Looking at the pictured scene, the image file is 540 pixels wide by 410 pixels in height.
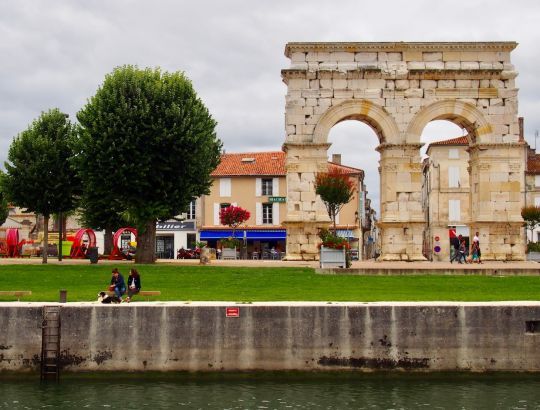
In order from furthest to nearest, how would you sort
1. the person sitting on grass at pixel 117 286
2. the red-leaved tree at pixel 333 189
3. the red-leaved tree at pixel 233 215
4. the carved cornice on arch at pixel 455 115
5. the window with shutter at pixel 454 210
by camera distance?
the window with shutter at pixel 454 210
the red-leaved tree at pixel 233 215
the carved cornice on arch at pixel 455 115
the red-leaved tree at pixel 333 189
the person sitting on grass at pixel 117 286

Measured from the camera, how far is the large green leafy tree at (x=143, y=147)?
38.4m

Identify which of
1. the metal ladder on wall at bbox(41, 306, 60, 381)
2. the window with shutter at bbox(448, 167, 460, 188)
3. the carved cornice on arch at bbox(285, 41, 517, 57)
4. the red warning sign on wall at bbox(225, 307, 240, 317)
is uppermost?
the carved cornice on arch at bbox(285, 41, 517, 57)

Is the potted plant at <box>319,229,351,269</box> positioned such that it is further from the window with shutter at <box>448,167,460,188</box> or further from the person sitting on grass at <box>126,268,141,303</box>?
the window with shutter at <box>448,167,460,188</box>

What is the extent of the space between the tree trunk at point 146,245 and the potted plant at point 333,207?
7.97 m

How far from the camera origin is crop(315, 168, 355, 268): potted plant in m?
34.9

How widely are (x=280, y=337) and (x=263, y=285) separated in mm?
7485

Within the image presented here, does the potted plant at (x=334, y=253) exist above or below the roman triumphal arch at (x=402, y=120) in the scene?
below

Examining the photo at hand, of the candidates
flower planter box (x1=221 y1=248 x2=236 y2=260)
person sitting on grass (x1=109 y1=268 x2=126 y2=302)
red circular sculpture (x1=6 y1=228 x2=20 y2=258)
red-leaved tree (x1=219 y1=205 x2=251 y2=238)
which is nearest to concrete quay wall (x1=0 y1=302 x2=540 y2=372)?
person sitting on grass (x1=109 y1=268 x2=126 y2=302)

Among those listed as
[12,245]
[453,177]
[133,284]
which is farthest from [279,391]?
[453,177]

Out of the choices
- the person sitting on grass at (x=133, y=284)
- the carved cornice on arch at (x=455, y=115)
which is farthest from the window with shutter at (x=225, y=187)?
the person sitting on grass at (x=133, y=284)

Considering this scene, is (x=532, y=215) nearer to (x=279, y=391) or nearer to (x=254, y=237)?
(x=279, y=391)

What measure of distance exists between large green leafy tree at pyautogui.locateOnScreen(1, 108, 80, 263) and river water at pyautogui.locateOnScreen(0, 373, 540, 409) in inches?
778

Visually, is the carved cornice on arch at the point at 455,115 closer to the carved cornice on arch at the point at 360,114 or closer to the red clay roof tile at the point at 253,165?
the carved cornice on arch at the point at 360,114

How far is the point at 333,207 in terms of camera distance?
126 feet
